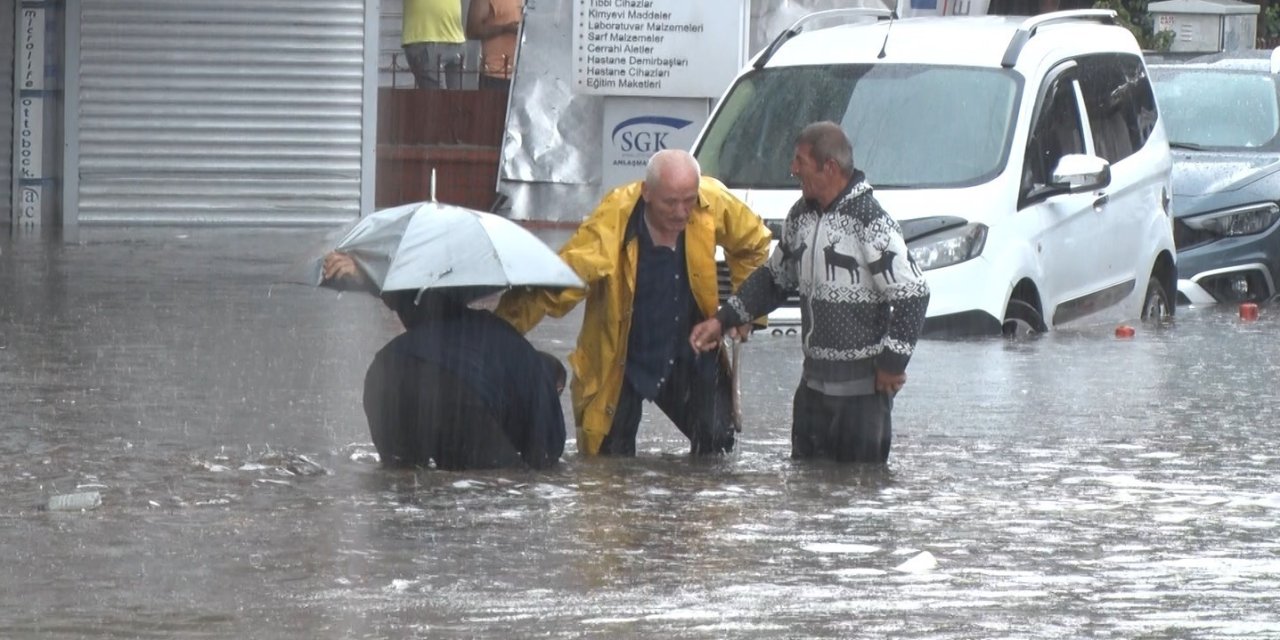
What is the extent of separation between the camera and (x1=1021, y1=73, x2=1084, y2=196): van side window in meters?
12.9

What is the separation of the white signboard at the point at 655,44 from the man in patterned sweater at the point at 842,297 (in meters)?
8.05

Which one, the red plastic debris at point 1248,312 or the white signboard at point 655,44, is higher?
the white signboard at point 655,44

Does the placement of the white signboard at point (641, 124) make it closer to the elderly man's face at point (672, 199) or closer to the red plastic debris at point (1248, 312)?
the red plastic debris at point (1248, 312)

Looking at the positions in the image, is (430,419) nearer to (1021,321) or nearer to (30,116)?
(1021,321)

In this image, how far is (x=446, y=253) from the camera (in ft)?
28.9

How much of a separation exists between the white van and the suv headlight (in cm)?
297

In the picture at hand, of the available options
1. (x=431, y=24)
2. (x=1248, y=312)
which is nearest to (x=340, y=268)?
(x=1248, y=312)

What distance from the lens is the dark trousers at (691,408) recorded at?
9.28 m

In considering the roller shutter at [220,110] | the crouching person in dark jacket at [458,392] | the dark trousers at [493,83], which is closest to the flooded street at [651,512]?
the crouching person in dark jacket at [458,392]

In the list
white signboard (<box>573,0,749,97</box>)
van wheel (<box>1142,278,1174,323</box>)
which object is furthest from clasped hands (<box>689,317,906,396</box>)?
white signboard (<box>573,0,749,97</box>)

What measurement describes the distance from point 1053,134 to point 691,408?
4.58m

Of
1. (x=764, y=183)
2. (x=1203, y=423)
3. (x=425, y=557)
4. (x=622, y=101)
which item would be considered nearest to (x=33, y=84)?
(x=622, y=101)

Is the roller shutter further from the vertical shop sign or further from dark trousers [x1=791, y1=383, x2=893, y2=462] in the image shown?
dark trousers [x1=791, y1=383, x2=893, y2=462]

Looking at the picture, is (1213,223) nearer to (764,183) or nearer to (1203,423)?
(764,183)
